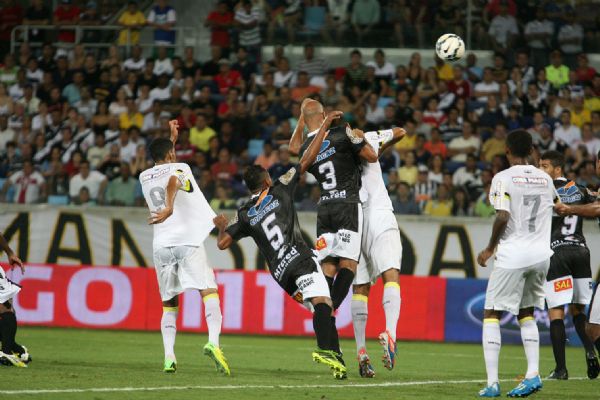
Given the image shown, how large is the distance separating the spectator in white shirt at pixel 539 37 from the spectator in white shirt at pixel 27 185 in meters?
11.1

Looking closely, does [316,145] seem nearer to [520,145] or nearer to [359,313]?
[359,313]

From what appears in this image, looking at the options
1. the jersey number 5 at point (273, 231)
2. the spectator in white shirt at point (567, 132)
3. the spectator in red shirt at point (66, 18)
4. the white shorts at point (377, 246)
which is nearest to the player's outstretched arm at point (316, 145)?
the jersey number 5 at point (273, 231)

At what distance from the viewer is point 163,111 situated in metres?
24.5

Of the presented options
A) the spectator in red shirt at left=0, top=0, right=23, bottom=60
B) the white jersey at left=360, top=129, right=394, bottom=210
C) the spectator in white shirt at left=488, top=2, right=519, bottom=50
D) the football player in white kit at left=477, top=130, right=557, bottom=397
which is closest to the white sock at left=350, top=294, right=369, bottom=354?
the white jersey at left=360, top=129, right=394, bottom=210

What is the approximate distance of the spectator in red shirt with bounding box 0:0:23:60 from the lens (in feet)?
93.9

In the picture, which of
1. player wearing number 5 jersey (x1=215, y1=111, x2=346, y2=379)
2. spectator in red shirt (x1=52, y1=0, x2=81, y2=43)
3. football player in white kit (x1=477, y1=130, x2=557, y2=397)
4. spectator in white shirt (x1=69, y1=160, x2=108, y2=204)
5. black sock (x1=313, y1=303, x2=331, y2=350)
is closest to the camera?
football player in white kit (x1=477, y1=130, x2=557, y2=397)

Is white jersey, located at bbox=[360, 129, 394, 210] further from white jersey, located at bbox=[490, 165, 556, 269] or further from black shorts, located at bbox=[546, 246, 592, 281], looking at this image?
white jersey, located at bbox=[490, 165, 556, 269]

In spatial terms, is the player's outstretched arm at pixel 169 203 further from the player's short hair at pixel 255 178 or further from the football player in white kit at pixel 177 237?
the player's short hair at pixel 255 178

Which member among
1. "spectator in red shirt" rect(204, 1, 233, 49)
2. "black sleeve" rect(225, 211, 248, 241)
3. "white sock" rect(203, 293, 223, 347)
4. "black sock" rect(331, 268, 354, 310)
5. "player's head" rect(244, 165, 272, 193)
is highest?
"spectator in red shirt" rect(204, 1, 233, 49)

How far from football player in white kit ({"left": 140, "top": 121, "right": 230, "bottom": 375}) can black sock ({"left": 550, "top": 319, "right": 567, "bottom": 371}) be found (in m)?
3.58

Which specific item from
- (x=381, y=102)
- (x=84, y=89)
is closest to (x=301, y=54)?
(x=381, y=102)

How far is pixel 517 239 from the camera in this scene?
9.91m

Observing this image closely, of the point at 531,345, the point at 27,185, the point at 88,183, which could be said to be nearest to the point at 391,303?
the point at 531,345

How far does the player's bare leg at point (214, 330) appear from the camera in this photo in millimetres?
11562
